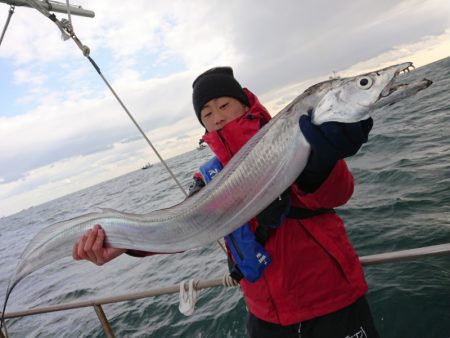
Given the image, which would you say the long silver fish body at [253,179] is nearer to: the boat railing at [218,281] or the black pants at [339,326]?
the black pants at [339,326]

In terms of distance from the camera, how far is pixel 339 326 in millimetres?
2283

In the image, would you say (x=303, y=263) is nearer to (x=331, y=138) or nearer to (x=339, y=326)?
(x=339, y=326)

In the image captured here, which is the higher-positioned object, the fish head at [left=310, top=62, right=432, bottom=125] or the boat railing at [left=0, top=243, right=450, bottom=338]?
the fish head at [left=310, top=62, right=432, bottom=125]

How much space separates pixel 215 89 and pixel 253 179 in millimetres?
1334

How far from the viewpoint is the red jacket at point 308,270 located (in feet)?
7.48

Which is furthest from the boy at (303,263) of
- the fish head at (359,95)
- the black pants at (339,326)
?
the fish head at (359,95)

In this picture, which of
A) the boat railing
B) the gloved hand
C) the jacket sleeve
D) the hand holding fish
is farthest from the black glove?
the hand holding fish

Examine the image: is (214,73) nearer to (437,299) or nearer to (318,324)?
(318,324)

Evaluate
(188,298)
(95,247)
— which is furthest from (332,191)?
(188,298)

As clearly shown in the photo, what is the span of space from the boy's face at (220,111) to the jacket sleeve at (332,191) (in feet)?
3.77

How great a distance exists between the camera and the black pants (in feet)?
7.48

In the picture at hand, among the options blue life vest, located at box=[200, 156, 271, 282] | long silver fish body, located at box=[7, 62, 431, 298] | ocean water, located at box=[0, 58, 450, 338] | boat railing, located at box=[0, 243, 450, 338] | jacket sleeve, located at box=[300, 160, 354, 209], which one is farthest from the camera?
ocean water, located at box=[0, 58, 450, 338]

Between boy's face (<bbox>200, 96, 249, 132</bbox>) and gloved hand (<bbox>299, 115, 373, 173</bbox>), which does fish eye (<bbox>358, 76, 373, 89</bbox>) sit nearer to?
gloved hand (<bbox>299, 115, 373, 173</bbox>)

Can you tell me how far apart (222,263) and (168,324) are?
251cm
